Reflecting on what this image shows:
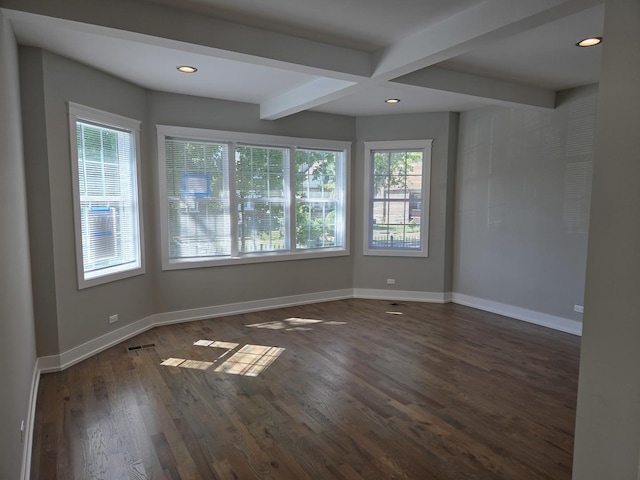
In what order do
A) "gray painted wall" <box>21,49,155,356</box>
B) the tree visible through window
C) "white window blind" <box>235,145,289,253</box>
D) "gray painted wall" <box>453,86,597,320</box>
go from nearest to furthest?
"gray painted wall" <box>21,49,155,356</box> < "gray painted wall" <box>453,86,597,320</box> < "white window blind" <box>235,145,289,253</box> < the tree visible through window

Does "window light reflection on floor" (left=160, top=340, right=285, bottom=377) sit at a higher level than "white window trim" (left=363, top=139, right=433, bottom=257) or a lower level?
lower

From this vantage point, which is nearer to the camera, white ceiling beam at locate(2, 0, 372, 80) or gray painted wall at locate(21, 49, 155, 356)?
white ceiling beam at locate(2, 0, 372, 80)

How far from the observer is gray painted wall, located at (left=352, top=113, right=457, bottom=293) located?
5.76 metres

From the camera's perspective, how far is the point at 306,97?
14.3 ft

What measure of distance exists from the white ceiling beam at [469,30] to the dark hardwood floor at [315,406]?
2.52 meters

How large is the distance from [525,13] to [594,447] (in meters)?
2.30

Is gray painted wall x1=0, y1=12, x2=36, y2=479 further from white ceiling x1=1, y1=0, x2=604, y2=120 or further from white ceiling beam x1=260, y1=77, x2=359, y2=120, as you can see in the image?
white ceiling beam x1=260, y1=77, x2=359, y2=120

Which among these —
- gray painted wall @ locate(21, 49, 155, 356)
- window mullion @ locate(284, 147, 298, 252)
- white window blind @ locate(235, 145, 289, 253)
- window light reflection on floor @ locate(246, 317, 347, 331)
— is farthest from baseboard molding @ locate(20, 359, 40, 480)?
window mullion @ locate(284, 147, 298, 252)

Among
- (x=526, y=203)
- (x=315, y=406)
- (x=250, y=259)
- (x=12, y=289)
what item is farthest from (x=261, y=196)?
(x=12, y=289)

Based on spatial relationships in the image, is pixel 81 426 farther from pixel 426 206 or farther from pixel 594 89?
pixel 594 89

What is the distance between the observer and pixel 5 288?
1964 millimetres

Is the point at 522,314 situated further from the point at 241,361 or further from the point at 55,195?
the point at 55,195

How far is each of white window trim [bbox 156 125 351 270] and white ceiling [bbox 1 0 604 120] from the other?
0.57 m

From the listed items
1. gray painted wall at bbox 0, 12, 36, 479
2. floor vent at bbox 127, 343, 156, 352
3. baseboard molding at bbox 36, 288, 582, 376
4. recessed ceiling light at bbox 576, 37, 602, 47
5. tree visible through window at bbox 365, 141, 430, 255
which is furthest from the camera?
tree visible through window at bbox 365, 141, 430, 255
